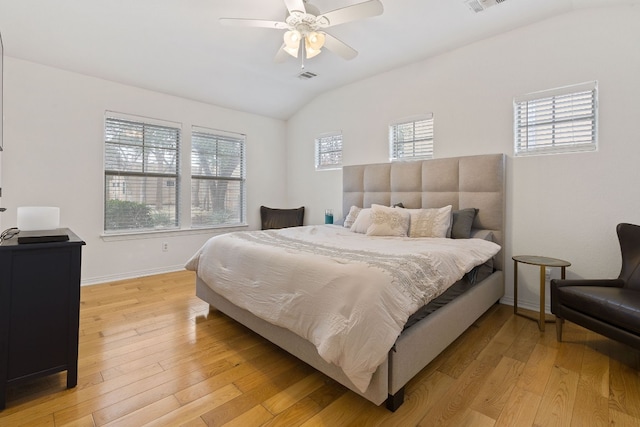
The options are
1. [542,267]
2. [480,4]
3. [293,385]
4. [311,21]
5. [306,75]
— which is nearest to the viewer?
[293,385]

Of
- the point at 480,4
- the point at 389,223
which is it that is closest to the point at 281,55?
the point at 480,4

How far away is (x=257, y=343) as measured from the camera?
2.31 metres

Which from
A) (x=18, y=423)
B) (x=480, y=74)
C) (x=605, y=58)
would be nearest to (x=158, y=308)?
(x=18, y=423)

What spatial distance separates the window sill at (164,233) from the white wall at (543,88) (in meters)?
3.06

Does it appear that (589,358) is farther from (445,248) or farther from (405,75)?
(405,75)

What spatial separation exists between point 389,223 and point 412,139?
55.2 inches

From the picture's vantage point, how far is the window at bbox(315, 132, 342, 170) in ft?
15.7

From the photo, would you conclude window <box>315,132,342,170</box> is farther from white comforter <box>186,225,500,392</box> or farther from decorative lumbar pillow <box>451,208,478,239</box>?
white comforter <box>186,225,500,392</box>

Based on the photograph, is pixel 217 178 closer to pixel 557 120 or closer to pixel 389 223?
pixel 389 223

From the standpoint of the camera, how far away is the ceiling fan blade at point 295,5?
220cm

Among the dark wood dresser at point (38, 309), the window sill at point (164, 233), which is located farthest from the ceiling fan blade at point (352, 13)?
the window sill at point (164, 233)

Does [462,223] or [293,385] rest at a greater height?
[462,223]

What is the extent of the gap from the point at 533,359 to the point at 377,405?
1306 mm

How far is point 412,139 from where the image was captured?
153 inches
